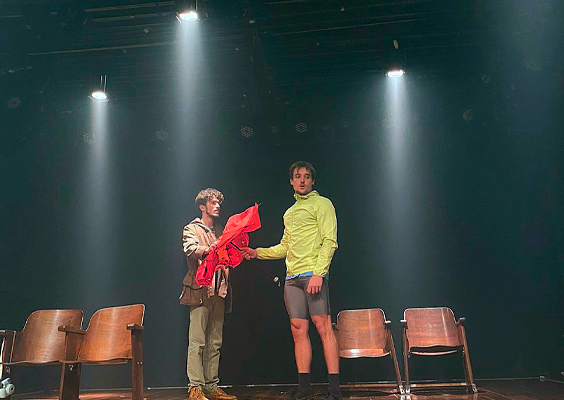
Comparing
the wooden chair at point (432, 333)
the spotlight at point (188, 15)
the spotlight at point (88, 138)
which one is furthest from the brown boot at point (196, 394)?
the spotlight at point (88, 138)

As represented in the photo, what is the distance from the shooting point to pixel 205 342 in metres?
4.12

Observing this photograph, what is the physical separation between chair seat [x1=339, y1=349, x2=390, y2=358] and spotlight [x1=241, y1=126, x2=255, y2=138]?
9.34 feet

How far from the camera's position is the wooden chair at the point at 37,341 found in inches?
163

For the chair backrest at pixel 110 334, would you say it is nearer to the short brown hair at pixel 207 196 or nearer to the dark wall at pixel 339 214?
the short brown hair at pixel 207 196

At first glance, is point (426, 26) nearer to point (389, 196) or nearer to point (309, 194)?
point (389, 196)

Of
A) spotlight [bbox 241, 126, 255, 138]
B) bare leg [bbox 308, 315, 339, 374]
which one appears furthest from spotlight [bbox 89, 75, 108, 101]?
bare leg [bbox 308, 315, 339, 374]

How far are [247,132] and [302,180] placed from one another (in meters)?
2.78

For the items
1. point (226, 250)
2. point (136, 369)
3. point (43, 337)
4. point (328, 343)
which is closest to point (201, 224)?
point (226, 250)

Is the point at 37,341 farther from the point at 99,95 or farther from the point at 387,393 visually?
the point at 99,95

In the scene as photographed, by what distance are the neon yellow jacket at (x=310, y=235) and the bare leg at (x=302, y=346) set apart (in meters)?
0.34

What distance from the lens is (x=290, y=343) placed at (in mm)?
5875

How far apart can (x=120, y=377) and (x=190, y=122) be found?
10.0 ft

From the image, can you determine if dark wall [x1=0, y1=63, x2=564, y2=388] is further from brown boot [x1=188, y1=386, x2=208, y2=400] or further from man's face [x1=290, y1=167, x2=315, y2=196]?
man's face [x1=290, y1=167, x2=315, y2=196]

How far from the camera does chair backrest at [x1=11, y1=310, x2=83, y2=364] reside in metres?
4.30
